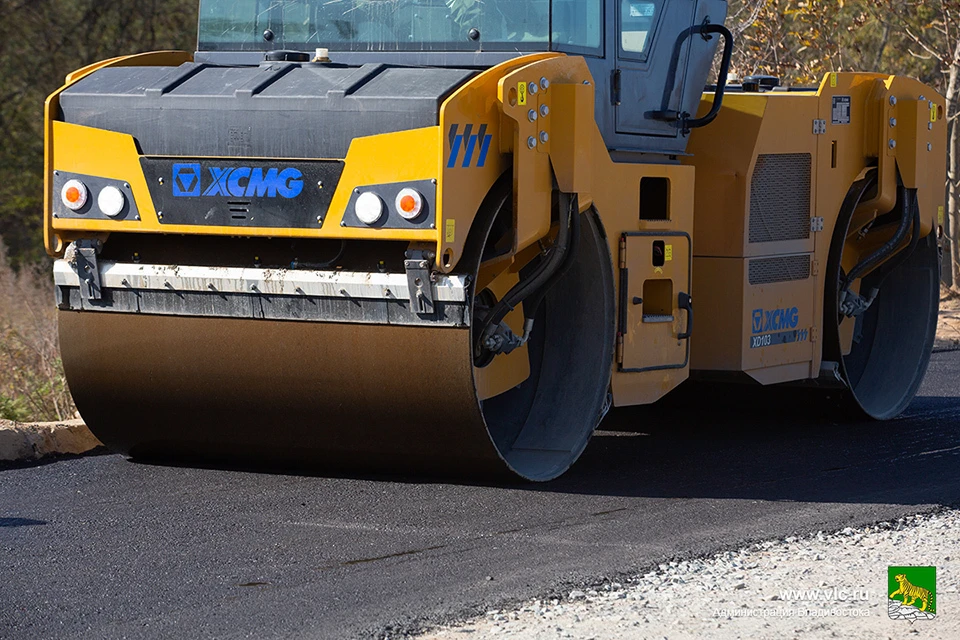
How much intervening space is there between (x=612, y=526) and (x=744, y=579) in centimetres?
84

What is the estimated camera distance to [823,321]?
25.1 feet

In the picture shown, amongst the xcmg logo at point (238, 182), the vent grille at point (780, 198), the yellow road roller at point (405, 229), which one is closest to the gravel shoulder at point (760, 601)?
the yellow road roller at point (405, 229)

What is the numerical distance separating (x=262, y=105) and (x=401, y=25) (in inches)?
37.7

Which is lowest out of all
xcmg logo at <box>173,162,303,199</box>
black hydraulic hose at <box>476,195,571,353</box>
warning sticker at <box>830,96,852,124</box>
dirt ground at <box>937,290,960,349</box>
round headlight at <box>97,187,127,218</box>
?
dirt ground at <box>937,290,960,349</box>

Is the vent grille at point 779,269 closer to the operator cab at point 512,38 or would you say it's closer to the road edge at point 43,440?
the operator cab at point 512,38

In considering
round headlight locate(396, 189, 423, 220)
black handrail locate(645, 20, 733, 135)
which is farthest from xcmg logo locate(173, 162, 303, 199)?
black handrail locate(645, 20, 733, 135)

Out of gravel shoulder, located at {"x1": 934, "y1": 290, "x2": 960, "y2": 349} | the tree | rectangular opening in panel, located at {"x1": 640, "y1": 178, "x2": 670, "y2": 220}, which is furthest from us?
the tree

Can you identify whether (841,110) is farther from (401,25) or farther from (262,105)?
(262,105)

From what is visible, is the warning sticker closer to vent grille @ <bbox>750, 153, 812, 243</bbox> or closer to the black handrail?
vent grille @ <bbox>750, 153, 812, 243</bbox>

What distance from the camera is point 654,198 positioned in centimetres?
646

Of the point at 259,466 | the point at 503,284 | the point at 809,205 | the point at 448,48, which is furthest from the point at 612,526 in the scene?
the point at 809,205

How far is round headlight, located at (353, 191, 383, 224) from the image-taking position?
5.23 m

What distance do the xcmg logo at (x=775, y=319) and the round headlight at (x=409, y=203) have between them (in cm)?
239

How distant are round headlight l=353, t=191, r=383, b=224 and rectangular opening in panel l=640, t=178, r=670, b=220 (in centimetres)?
159
